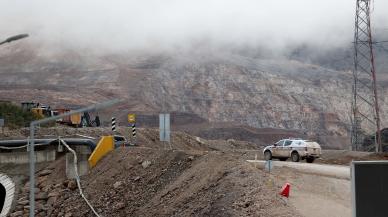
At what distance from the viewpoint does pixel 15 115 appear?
214 ft

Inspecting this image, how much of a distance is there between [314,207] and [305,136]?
8870 centimetres

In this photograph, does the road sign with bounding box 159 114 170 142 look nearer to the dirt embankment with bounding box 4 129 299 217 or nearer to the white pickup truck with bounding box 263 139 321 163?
the dirt embankment with bounding box 4 129 299 217

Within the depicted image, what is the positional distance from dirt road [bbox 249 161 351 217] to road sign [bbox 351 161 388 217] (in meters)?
5.45

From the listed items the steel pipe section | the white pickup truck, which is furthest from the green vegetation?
the white pickup truck

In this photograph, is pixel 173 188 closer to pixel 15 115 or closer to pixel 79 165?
pixel 79 165

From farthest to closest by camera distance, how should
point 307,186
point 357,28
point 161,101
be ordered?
point 161,101, point 357,28, point 307,186

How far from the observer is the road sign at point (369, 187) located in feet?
41.9

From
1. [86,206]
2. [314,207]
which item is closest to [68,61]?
A: [86,206]

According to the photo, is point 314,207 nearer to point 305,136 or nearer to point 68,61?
point 305,136

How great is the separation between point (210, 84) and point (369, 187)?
109122 millimetres

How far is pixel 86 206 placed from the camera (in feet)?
89.2

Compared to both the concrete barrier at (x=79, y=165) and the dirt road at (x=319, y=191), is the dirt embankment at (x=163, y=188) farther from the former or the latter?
the dirt road at (x=319, y=191)

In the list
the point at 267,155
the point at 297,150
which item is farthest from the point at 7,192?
the point at 297,150

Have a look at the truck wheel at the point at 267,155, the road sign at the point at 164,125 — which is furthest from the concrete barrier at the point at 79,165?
the truck wheel at the point at 267,155
